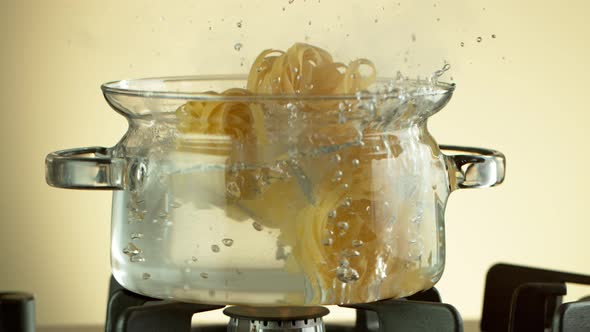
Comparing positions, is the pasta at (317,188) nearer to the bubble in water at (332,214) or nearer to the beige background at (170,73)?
the bubble in water at (332,214)

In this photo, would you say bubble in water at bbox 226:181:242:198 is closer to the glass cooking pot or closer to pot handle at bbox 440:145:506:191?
the glass cooking pot

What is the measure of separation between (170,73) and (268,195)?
90 cm

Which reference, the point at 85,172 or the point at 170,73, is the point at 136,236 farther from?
the point at 170,73

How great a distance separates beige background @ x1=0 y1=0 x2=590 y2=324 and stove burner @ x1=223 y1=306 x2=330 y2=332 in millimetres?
814

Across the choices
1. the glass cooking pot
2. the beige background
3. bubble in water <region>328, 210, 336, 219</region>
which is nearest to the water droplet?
the glass cooking pot

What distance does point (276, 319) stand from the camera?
21.2 inches

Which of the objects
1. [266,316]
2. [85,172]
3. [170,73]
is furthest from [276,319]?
[170,73]

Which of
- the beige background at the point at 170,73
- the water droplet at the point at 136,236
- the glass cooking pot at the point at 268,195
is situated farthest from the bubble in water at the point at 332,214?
the beige background at the point at 170,73

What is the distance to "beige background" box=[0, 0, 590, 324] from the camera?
1405 millimetres

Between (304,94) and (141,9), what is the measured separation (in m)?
0.99

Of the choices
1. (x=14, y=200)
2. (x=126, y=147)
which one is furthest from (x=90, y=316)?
(x=126, y=147)

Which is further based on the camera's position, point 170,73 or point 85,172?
point 170,73

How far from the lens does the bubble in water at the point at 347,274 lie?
48cm

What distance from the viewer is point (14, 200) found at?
56.6 inches
